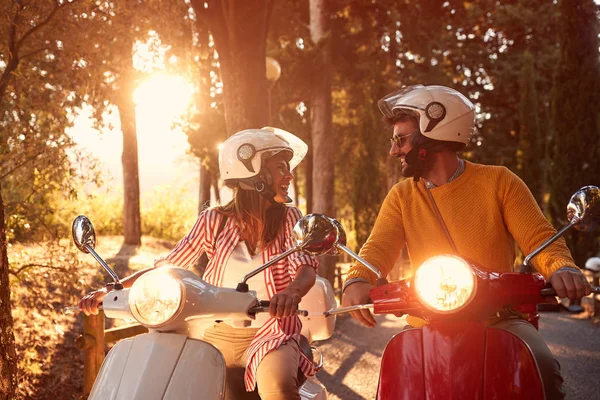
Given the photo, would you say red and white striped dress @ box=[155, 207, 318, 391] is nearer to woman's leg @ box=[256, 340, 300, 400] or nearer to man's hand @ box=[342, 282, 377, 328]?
woman's leg @ box=[256, 340, 300, 400]

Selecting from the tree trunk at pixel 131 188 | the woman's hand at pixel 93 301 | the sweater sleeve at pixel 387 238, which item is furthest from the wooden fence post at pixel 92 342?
the tree trunk at pixel 131 188

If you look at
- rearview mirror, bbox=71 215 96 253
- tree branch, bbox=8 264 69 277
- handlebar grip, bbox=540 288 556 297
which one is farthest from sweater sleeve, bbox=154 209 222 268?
tree branch, bbox=8 264 69 277

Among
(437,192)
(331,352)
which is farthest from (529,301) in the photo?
(331,352)

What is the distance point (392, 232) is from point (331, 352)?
643 cm

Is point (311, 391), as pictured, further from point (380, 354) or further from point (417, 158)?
point (380, 354)

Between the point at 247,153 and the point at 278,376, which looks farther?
the point at 247,153

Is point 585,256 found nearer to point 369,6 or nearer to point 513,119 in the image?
point 369,6

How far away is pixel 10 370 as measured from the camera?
4902mm

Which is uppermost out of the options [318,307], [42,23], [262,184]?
[42,23]

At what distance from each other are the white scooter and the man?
1.75 ft

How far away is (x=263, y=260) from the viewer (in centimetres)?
349

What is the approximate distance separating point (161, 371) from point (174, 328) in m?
0.15

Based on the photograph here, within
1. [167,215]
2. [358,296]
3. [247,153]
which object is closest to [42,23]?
[247,153]

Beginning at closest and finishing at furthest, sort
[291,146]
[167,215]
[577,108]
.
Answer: [291,146], [577,108], [167,215]
